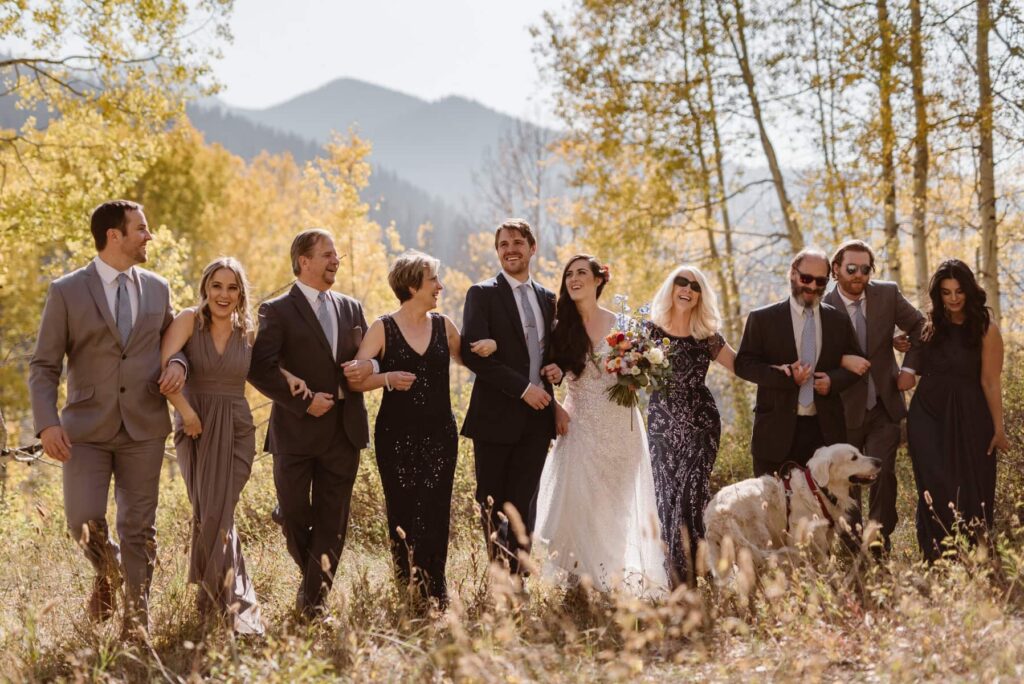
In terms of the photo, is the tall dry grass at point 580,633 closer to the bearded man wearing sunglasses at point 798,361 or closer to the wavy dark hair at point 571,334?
the bearded man wearing sunglasses at point 798,361

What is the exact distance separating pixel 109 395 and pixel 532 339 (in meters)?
2.42

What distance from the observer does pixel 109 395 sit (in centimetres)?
470

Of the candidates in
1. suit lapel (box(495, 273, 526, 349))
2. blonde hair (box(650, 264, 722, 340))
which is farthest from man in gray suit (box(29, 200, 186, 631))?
blonde hair (box(650, 264, 722, 340))

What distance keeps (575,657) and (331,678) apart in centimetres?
118

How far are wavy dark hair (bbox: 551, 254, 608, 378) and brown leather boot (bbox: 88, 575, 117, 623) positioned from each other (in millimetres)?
2807

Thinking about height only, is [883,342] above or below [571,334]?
below

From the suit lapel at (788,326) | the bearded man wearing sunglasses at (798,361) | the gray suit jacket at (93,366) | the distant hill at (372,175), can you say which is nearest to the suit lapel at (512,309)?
the bearded man wearing sunglasses at (798,361)

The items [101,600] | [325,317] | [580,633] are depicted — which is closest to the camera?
[580,633]

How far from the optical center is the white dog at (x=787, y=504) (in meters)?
5.13

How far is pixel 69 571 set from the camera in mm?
6906

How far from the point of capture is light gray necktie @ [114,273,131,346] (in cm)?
479

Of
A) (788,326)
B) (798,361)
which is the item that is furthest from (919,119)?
(798,361)

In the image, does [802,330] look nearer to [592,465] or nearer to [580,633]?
[592,465]

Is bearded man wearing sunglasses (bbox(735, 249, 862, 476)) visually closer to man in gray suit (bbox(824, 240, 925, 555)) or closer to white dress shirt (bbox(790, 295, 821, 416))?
white dress shirt (bbox(790, 295, 821, 416))
